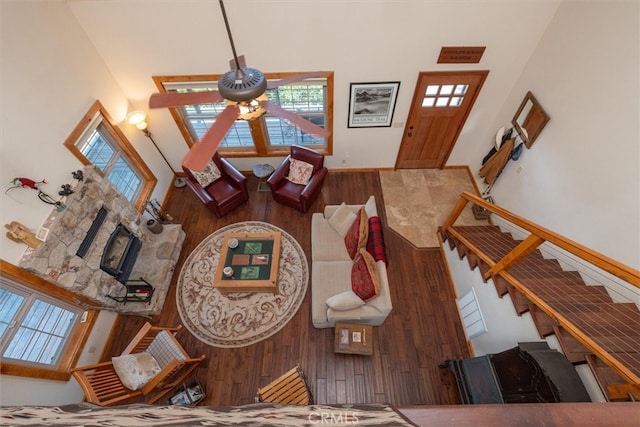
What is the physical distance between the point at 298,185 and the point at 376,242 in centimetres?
187

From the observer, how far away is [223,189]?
479 cm

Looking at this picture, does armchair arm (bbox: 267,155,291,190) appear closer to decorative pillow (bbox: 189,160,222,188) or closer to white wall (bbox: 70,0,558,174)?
decorative pillow (bbox: 189,160,222,188)

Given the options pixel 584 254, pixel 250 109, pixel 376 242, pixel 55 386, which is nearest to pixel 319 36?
pixel 250 109

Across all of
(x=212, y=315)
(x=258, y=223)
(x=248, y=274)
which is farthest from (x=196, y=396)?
(x=258, y=223)

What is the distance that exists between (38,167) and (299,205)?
10.3ft

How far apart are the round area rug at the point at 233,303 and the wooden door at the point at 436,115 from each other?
274 centimetres

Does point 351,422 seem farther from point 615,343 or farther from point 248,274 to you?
point 248,274

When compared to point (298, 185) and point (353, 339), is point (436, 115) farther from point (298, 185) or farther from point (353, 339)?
point (353, 339)

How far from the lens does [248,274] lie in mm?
3787

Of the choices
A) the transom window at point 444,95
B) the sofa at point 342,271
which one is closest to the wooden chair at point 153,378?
the sofa at point 342,271

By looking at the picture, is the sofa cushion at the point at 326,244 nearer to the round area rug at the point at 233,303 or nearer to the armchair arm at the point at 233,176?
the round area rug at the point at 233,303

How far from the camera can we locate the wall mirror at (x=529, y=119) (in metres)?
3.66

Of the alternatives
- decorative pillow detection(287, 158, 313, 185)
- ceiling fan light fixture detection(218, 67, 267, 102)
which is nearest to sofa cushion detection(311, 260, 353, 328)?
decorative pillow detection(287, 158, 313, 185)

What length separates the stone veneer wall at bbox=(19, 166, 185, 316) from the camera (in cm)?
293
